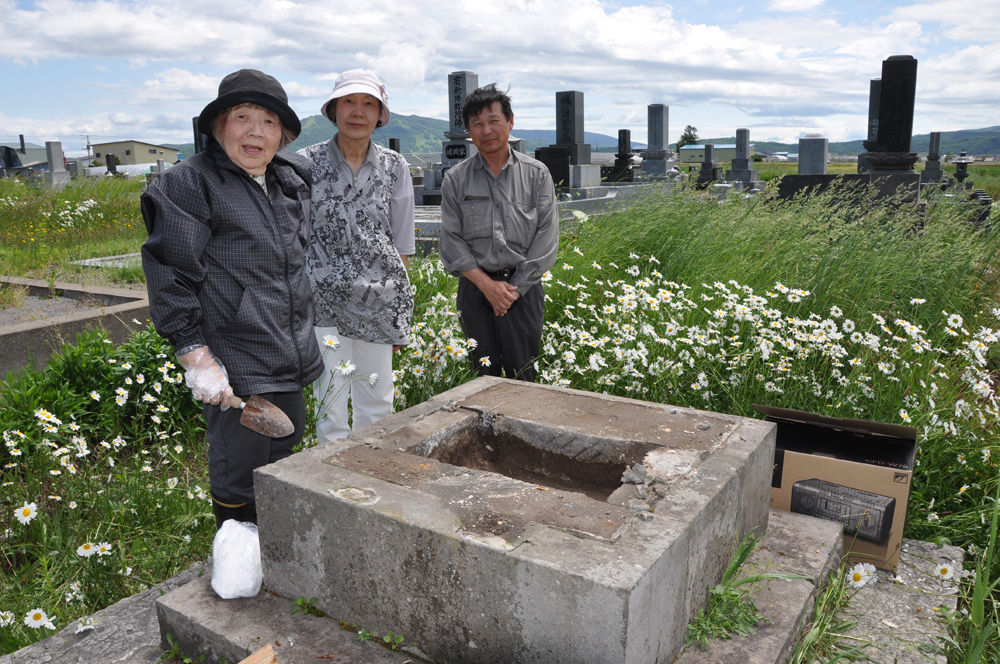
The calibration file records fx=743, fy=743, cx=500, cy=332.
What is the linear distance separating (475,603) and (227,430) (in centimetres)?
104

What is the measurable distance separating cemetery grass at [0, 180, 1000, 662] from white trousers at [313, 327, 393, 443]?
0.63 meters

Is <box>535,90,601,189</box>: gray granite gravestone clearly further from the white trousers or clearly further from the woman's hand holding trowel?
the woman's hand holding trowel

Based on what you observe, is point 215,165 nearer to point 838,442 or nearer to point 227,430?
point 227,430

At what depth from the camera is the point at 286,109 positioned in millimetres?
2438

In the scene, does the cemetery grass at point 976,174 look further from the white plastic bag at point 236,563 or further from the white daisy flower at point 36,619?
the white daisy flower at point 36,619

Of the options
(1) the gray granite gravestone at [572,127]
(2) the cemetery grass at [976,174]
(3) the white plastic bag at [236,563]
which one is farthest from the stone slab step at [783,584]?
(1) the gray granite gravestone at [572,127]

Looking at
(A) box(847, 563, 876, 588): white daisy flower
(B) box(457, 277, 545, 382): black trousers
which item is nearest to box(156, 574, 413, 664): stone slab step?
(A) box(847, 563, 876, 588): white daisy flower

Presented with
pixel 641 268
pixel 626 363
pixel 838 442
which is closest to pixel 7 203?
pixel 641 268

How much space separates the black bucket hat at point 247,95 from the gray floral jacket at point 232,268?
0.36ft

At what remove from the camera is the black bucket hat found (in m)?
2.34

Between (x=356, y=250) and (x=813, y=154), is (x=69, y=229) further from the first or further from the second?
(x=813, y=154)

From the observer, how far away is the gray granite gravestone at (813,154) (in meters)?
15.0

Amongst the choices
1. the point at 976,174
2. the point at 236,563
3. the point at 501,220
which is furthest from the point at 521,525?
the point at 976,174

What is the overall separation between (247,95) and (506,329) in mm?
1963
